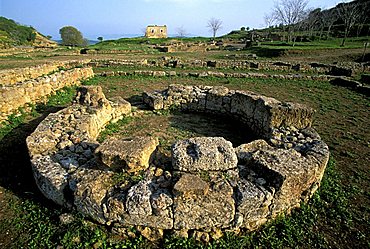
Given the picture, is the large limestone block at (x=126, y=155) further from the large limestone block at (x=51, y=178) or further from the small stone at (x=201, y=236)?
the small stone at (x=201, y=236)

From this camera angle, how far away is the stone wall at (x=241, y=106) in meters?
7.58

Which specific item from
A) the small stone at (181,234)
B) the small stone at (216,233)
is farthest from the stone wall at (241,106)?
the small stone at (181,234)

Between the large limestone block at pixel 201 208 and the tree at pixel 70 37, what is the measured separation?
61.6 meters

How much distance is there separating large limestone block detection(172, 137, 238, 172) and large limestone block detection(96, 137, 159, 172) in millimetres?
578

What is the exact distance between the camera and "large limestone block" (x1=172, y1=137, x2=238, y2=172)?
4582 millimetres

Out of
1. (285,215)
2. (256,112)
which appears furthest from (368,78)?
(285,215)

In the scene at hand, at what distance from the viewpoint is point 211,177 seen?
4.48 metres

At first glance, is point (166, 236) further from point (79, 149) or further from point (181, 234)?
point (79, 149)

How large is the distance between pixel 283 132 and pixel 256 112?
5.41 ft

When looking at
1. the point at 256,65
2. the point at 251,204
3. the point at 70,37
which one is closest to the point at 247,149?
the point at 251,204

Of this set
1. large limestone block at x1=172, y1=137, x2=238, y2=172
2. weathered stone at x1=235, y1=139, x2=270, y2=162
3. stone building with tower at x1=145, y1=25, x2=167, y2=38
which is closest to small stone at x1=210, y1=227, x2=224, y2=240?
large limestone block at x1=172, y1=137, x2=238, y2=172

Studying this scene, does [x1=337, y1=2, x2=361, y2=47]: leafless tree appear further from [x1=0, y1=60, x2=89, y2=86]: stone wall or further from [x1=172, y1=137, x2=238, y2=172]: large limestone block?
[x1=172, y1=137, x2=238, y2=172]: large limestone block

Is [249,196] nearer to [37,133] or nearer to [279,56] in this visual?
[37,133]

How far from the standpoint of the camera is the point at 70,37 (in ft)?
189
